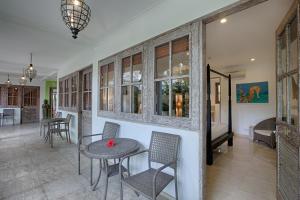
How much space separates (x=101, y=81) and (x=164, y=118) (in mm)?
1998

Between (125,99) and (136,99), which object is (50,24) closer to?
(125,99)

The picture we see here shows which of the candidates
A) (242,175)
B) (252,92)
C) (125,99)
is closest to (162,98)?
(125,99)

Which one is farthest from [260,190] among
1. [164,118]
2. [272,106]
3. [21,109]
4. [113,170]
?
[21,109]

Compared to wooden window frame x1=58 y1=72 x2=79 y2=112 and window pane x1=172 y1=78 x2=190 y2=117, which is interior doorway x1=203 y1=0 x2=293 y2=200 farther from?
wooden window frame x1=58 y1=72 x2=79 y2=112

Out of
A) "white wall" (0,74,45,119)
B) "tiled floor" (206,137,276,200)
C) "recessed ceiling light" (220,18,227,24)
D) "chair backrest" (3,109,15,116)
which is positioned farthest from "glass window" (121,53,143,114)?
"white wall" (0,74,45,119)

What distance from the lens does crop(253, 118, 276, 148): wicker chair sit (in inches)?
166

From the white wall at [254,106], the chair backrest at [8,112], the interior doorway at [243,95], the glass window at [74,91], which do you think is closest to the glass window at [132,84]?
the interior doorway at [243,95]

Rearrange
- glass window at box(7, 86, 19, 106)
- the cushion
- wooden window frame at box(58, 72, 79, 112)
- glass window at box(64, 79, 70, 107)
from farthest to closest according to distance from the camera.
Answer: glass window at box(7, 86, 19, 106)
glass window at box(64, 79, 70, 107)
wooden window frame at box(58, 72, 79, 112)
the cushion

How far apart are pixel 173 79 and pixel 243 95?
467 cm

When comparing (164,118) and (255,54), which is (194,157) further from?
(255,54)

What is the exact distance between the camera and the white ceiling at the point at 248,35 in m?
2.32

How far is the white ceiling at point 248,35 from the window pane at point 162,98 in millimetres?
1528

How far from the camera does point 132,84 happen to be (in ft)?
8.59

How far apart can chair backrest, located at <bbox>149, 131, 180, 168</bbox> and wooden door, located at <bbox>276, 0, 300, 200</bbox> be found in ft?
3.46
